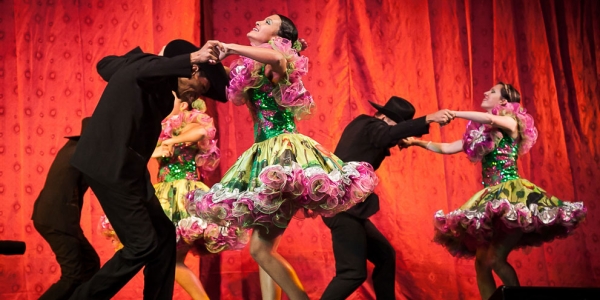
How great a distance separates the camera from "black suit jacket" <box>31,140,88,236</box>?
425 centimetres

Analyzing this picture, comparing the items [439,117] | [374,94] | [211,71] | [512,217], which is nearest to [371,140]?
[439,117]

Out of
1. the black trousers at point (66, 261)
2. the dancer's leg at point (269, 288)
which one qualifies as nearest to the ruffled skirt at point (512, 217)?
the dancer's leg at point (269, 288)

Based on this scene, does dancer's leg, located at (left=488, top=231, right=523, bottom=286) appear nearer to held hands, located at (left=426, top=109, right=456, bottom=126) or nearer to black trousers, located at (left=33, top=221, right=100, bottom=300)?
held hands, located at (left=426, top=109, right=456, bottom=126)

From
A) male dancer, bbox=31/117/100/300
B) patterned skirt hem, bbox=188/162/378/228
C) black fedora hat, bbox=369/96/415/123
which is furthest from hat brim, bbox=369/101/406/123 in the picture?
male dancer, bbox=31/117/100/300

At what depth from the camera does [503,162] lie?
4.89m

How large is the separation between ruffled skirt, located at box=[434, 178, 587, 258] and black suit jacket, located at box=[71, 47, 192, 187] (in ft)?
7.21

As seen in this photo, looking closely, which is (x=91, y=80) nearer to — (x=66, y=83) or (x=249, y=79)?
(x=66, y=83)

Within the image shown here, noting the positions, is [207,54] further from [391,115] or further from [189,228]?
[391,115]

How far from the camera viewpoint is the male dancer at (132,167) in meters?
3.22

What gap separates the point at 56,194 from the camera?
427 cm

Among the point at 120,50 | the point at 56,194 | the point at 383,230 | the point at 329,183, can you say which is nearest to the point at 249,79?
the point at 329,183

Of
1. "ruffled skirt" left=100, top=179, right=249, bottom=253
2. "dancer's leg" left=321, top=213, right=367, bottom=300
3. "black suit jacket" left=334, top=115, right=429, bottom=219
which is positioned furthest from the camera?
"ruffled skirt" left=100, top=179, right=249, bottom=253

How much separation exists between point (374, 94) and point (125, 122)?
342cm

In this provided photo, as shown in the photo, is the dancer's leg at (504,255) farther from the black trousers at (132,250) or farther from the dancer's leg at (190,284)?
the black trousers at (132,250)
